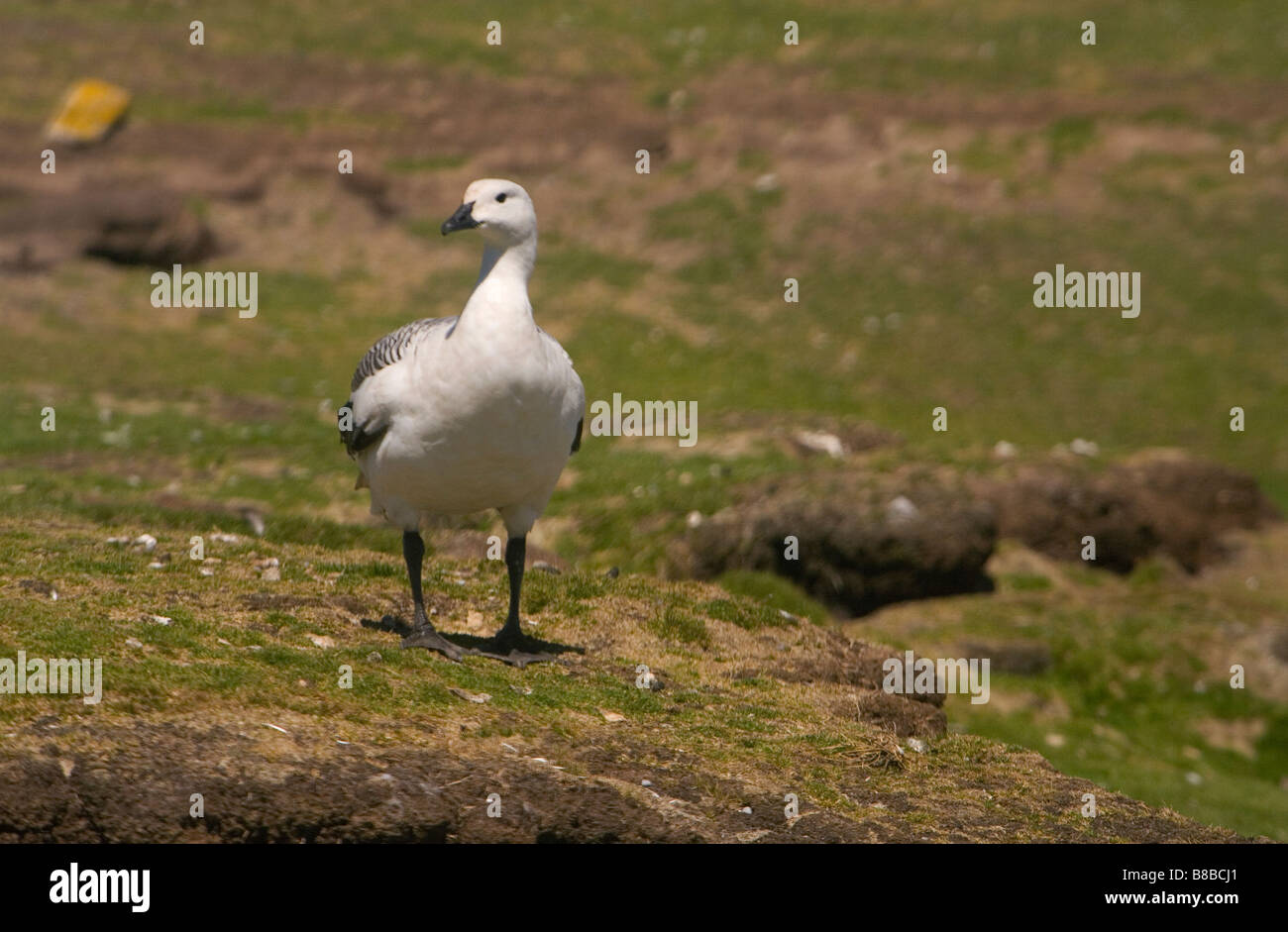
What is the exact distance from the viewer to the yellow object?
4731 cm

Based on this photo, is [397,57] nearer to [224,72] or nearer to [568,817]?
[224,72]

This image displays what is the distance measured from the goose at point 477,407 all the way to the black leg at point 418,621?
0.01 m

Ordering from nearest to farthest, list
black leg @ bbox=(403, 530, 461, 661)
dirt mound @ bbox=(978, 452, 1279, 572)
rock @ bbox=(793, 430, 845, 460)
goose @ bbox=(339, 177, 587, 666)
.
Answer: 1. goose @ bbox=(339, 177, 587, 666)
2. black leg @ bbox=(403, 530, 461, 661)
3. dirt mound @ bbox=(978, 452, 1279, 572)
4. rock @ bbox=(793, 430, 845, 460)

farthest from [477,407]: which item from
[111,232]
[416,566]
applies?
[111,232]

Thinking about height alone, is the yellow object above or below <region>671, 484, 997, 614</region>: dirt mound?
above

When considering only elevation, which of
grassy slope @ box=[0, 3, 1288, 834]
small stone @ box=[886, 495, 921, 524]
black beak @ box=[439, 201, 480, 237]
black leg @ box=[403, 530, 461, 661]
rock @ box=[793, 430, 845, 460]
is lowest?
black leg @ box=[403, 530, 461, 661]

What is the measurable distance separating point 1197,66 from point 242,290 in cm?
2830

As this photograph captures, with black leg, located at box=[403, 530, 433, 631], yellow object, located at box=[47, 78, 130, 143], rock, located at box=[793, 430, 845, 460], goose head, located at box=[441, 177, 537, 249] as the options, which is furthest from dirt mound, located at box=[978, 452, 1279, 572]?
yellow object, located at box=[47, 78, 130, 143]

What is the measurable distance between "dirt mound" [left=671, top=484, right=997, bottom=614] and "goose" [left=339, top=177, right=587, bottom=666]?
9022 mm

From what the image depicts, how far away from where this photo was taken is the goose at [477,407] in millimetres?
11695

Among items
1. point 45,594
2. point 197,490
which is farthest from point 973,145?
point 45,594

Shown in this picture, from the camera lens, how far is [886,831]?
408 inches

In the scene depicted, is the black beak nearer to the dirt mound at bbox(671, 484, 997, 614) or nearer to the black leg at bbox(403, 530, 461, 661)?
the black leg at bbox(403, 530, 461, 661)

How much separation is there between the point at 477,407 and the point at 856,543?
11470 mm
